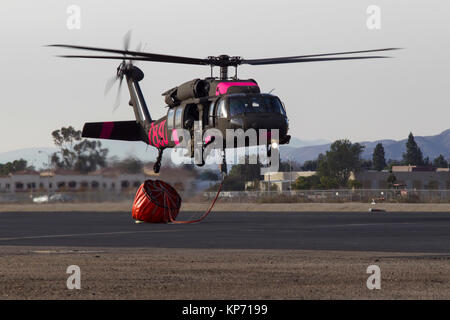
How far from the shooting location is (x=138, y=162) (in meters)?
53.8

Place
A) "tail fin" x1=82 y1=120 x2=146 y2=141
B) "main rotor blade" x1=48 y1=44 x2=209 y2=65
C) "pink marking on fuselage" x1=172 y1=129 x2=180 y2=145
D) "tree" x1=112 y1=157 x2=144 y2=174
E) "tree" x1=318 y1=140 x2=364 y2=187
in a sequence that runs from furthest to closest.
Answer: "tree" x1=318 y1=140 x2=364 y2=187
"tree" x1=112 y1=157 x2=144 y2=174
"tail fin" x1=82 y1=120 x2=146 y2=141
"pink marking on fuselage" x1=172 y1=129 x2=180 y2=145
"main rotor blade" x1=48 y1=44 x2=209 y2=65

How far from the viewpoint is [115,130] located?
44469mm

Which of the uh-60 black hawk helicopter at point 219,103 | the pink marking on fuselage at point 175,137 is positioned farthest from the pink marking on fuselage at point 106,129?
the pink marking on fuselage at point 175,137

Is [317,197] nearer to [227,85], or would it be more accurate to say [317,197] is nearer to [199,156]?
[199,156]

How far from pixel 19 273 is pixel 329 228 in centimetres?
2143

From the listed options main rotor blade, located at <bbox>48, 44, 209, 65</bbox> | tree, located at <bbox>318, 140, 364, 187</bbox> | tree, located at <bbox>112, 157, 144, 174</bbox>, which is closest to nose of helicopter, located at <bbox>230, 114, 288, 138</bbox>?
main rotor blade, located at <bbox>48, 44, 209, 65</bbox>

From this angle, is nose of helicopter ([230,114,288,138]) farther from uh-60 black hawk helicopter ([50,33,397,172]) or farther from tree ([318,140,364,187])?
tree ([318,140,364,187])

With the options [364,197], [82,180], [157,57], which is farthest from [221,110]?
[364,197]

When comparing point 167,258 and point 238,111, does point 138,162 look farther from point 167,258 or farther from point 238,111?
point 167,258

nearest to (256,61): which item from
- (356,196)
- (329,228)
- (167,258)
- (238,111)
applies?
(238,111)

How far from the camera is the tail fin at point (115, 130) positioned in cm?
4334

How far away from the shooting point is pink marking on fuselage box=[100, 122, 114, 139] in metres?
43.7

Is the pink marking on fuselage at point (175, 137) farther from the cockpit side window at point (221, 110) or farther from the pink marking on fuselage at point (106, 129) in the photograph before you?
the pink marking on fuselage at point (106, 129)
